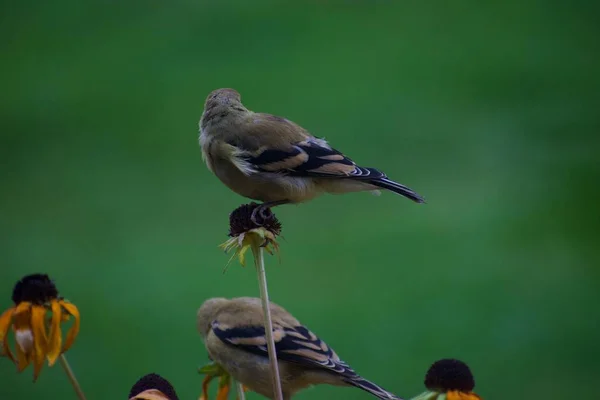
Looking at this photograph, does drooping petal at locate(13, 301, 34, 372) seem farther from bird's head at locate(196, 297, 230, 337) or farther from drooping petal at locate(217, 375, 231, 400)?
bird's head at locate(196, 297, 230, 337)

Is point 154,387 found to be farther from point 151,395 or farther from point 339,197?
point 339,197

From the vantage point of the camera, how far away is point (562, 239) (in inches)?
203

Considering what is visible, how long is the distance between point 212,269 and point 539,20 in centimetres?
427

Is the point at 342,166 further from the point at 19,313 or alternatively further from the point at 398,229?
the point at 398,229

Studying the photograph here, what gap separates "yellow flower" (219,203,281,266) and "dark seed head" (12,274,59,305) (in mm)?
298

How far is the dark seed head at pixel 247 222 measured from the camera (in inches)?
50.0

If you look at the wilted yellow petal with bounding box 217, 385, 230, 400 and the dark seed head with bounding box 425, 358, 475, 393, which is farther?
the wilted yellow petal with bounding box 217, 385, 230, 400

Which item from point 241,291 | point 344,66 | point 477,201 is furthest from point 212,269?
point 344,66

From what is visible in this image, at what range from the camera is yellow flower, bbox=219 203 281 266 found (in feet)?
4.11

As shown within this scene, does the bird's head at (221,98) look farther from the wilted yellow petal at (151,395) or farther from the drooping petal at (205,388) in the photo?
the wilted yellow petal at (151,395)

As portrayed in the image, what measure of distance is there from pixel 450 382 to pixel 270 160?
62 centimetres

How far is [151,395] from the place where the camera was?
3.27 feet

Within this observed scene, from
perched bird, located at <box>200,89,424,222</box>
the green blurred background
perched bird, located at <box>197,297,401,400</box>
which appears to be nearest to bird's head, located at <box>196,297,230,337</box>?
perched bird, located at <box>197,297,401,400</box>

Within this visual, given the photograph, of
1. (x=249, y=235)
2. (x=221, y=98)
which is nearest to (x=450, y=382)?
(x=249, y=235)
